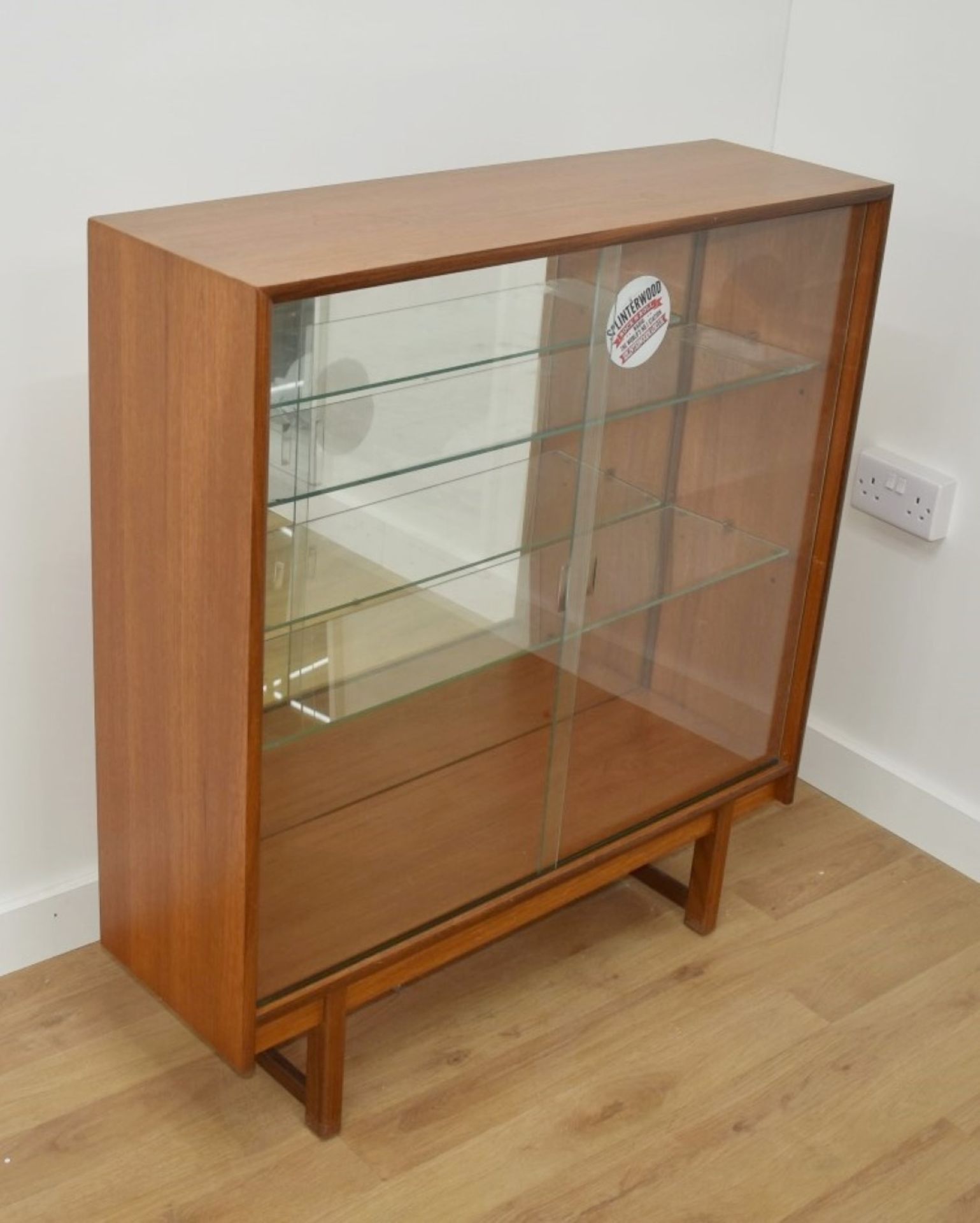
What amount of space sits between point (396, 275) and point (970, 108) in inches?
46.4

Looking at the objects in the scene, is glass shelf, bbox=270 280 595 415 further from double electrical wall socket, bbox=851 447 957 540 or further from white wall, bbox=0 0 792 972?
double electrical wall socket, bbox=851 447 957 540

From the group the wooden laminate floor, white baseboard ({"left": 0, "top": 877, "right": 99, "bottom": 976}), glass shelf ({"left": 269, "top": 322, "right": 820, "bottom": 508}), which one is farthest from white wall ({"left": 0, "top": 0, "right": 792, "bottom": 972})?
glass shelf ({"left": 269, "top": 322, "right": 820, "bottom": 508})

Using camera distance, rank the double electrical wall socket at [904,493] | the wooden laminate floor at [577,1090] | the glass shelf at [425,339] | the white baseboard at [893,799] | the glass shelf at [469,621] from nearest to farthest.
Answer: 1. the glass shelf at [425,339]
2. the glass shelf at [469,621]
3. the wooden laminate floor at [577,1090]
4. the double electrical wall socket at [904,493]
5. the white baseboard at [893,799]

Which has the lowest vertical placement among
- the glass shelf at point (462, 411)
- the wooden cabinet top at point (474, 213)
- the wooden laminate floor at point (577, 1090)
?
the wooden laminate floor at point (577, 1090)

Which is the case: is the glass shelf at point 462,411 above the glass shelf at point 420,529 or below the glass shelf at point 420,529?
above

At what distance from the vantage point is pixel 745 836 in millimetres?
2637

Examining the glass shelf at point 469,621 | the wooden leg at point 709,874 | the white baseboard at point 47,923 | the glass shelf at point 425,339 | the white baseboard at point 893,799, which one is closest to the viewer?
the glass shelf at point 425,339

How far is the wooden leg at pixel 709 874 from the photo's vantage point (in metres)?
2.32

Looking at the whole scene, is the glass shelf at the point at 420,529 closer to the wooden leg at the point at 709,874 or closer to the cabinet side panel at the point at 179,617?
the cabinet side panel at the point at 179,617

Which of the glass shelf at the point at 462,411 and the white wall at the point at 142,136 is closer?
the glass shelf at the point at 462,411

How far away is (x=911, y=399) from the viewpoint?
2500mm

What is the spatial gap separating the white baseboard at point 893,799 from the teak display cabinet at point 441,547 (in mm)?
387

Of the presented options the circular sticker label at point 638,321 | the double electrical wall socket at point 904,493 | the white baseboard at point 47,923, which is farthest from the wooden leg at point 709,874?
the white baseboard at point 47,923

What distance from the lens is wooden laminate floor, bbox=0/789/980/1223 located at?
75.0 inches
